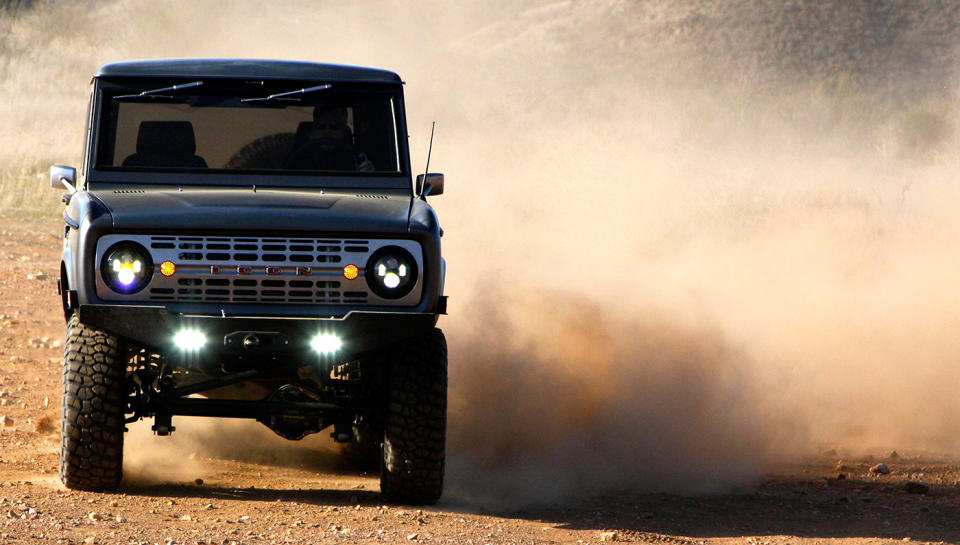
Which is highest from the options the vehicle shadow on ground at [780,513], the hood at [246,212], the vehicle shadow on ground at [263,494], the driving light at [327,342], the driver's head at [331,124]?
the driver's head at [331,124]

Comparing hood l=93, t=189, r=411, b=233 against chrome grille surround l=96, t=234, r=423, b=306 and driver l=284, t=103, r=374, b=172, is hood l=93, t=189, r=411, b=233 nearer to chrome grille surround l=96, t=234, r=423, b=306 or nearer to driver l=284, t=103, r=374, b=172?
chrome grille surround l=96, t=234, r=423, b=306

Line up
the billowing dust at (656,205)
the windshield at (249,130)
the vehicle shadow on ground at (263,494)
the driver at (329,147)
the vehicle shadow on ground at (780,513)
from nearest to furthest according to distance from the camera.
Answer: the vehicle shadow on ground at (780,513) → the vehicle shadow on ground at (263,494) → the windshield at (249,130) → the driver at (329,147) → the billowing dust at (656,205)

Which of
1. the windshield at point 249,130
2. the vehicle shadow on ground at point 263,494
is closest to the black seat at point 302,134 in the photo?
the windshield at point 249,130

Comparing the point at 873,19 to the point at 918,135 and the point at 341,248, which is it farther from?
the point at 341,248

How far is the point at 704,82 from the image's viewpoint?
45.6 metres

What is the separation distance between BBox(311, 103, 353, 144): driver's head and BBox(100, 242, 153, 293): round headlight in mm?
1626

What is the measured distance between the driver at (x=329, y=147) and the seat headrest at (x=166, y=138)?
560 millimetres

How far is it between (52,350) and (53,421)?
378cm

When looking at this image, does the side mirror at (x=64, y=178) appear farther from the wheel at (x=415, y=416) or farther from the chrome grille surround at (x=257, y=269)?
the wheel at (x=415, y=416)

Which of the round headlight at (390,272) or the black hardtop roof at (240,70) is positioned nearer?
the round headlight at (390,272)

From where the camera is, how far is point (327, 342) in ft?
23.7

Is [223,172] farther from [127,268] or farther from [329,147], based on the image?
[127,268]

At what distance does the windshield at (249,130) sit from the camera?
828 cm

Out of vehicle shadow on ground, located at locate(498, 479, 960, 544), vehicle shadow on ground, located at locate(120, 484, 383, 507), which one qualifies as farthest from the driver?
vehicle shadow on ground, located at locate(498, 479, 960, 544)
